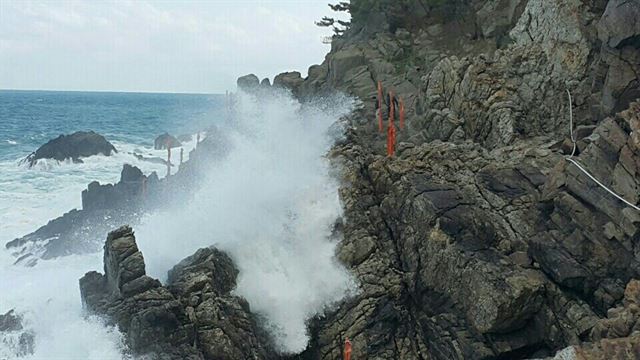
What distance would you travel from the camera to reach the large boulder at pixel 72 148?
2130 inches

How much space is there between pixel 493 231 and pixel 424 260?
1.95 m

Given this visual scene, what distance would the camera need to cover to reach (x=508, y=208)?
15.0 meters

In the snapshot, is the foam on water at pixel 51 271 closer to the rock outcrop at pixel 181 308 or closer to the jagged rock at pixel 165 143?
the rock outcrop at pixel 181 308

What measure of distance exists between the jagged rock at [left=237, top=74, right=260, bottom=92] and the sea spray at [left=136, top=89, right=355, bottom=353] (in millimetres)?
17562

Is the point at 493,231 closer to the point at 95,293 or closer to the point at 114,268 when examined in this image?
the point at 114,268

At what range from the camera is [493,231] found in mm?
14586

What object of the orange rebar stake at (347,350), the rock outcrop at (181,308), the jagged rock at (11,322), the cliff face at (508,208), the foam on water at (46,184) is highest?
the cliff face at (508,208)

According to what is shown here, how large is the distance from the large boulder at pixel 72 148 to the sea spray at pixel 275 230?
35.1 m

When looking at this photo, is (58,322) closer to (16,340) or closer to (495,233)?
(16,340)

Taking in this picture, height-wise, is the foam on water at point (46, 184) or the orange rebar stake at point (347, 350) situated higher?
the orange rebar stake at point (347, 350)

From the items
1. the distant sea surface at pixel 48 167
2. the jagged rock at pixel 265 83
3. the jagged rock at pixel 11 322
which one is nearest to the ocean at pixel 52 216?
the distant sea surface at pixel 48 167

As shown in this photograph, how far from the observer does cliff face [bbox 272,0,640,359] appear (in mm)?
12961

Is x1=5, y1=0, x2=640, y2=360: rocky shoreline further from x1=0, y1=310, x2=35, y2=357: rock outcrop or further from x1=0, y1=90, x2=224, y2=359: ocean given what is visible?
x1=0, y1=310, x2=35, y2=357: rock outcrop

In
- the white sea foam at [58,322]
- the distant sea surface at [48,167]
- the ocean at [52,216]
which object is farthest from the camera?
the distant sea surface at [48,167]
